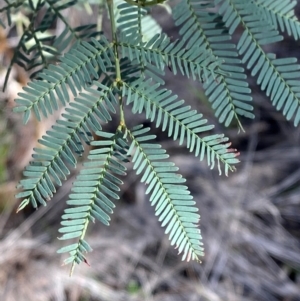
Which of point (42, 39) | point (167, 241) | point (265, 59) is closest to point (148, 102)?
point (265, 59)

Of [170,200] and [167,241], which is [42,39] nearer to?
[170,200]

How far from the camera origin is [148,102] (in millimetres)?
567

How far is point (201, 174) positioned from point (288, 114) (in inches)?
63.8

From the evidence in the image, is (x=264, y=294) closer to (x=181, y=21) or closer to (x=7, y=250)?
(x=7, y=250)

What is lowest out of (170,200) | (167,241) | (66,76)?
(167,241)

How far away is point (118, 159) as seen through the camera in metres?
0.55

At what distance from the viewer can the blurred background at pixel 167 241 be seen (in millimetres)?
1949

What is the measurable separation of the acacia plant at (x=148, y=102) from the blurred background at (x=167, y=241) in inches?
52.0

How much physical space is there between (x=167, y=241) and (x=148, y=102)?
154cm

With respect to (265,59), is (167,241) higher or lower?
lower

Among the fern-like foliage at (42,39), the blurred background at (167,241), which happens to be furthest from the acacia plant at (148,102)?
the blurred background at (167,241)

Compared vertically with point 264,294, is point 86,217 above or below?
above

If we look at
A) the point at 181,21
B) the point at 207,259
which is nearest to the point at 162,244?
the point at 207,259

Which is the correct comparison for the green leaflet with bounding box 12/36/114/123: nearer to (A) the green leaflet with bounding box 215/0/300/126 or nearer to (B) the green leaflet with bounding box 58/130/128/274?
(B) the green leaflet with bounding box 58/130/128/274
